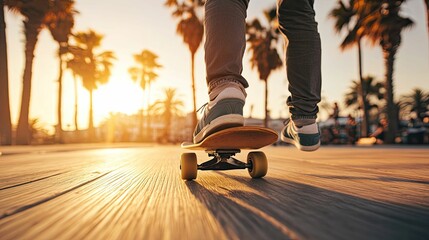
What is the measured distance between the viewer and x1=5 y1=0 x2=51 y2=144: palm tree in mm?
13734

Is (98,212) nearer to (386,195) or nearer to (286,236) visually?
(286,236)

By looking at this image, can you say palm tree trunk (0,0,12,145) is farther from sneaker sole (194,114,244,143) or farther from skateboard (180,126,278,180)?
sneaker sole (194,114,244,143)

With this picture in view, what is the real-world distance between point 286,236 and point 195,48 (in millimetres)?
19993

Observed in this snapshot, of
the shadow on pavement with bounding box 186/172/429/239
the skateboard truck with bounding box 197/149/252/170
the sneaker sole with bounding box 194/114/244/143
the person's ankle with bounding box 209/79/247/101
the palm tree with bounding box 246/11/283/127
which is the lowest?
the shadow on pavement with bounding box 186/172/429/239

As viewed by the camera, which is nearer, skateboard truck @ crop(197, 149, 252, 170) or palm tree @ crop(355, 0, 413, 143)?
skateboard truck @ crop(197, 149, 252, 170)

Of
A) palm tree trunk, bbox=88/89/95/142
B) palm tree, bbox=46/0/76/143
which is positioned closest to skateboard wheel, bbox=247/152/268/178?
palm tree, bbox=46/0/76/143

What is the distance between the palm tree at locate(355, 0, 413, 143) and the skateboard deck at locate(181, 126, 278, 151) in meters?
13.9

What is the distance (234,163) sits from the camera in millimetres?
1336

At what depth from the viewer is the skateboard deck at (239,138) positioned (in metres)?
1.08

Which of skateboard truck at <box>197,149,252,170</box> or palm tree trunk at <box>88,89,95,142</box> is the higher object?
palm tree trunk at <box>88,89,95,142</box>

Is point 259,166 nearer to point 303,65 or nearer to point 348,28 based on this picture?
point 303,65

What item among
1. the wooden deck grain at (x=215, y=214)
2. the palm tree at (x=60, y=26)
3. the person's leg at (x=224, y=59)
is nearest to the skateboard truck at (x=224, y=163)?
the person's leg at (x=224, y=59)

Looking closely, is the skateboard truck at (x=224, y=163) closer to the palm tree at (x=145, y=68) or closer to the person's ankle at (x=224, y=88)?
the person's ankle at (x=224, y=88)

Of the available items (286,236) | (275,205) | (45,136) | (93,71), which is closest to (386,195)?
(275,205)
